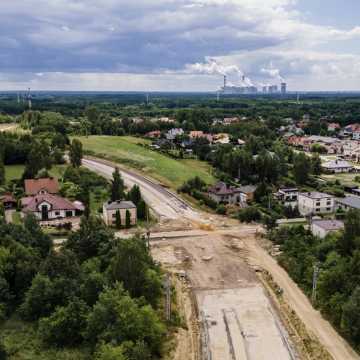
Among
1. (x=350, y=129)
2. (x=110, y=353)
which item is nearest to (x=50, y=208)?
(x=110, y=353)

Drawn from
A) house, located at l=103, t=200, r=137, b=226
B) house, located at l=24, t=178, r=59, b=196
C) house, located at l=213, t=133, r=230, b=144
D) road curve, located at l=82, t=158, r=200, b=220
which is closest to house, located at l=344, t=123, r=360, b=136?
house, located at l=213, t=133, r=230, b=144

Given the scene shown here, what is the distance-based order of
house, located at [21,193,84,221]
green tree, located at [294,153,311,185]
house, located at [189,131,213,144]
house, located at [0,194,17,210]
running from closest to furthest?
1. house, located at [21,193,84,221]
2. house, located at [0,194,17,210]
3. green tree, located at [294,153,311,185]
4. house, located at [189,131,213,144]

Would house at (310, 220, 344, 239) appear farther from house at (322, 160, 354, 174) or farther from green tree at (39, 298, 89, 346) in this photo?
house at (322, 160, 354, 174)

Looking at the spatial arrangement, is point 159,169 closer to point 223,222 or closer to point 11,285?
point 223,222

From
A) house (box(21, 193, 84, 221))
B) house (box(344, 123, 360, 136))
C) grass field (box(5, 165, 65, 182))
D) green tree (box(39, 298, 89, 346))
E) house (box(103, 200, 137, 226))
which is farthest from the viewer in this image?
house (box(344, 123, 360, 136))

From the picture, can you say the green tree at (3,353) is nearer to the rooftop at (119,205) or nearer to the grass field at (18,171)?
the rooftop at (119,205)

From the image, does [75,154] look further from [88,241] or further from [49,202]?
[88,241]
